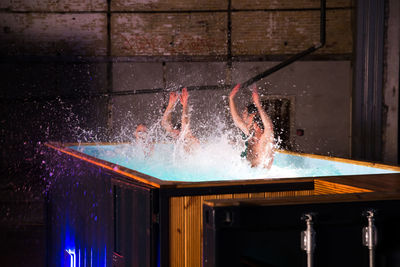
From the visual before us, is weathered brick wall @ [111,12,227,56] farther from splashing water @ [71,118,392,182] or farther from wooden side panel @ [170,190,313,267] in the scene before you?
wooden side panel @ [170,190,313,267]

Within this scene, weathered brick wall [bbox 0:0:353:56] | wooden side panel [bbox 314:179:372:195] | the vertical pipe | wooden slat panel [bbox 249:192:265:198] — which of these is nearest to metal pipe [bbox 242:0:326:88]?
weathered brick wall [bbox 0:0:353:56]

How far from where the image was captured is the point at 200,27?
36.4 feet

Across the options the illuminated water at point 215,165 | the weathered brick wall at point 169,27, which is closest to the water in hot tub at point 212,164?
the illuminated water at point 215,165

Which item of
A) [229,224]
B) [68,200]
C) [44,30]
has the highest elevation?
[44,30]

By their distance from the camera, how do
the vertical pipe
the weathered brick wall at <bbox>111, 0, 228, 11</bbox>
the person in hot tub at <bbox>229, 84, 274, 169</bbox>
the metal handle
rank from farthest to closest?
the weathered brick wall at <bbox>111, 0, 228, 11</bbox>
the vertical pipe
the person in hot tub at <bbox>229, 84, 274, 169</bbox>
the metal handle

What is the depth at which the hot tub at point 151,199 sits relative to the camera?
101 inches

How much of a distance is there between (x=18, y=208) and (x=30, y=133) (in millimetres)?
3071

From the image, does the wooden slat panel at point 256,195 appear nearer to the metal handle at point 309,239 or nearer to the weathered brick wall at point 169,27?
the metal handle at point 309,239

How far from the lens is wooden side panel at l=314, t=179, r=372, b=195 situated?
257 cm

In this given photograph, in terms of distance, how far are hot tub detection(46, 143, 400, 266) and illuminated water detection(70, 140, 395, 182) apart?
0.02 metres

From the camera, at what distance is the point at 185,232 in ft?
8.43

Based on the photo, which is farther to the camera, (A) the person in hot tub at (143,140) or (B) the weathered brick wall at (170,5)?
(B) the weathered brick wall at (170,5)

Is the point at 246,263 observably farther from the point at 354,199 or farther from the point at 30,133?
the point at 30,133

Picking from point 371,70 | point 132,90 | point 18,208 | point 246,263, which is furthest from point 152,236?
point 132,90
